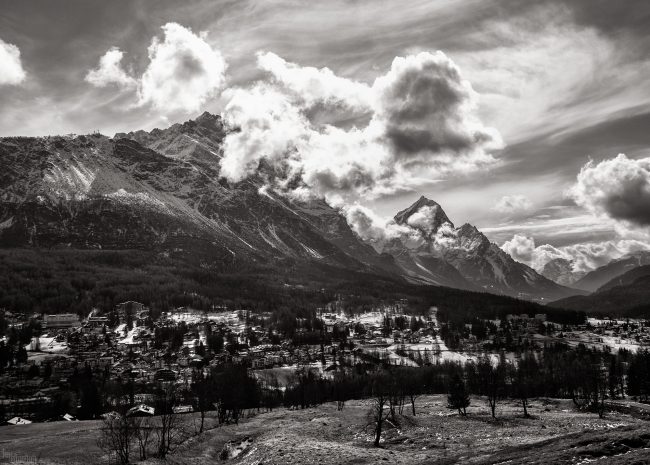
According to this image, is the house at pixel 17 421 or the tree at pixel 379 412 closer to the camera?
the tree at pixel 379 412

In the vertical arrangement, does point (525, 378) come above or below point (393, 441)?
below

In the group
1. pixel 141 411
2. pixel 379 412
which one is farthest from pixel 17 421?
pixel 379 412

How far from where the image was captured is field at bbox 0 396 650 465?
131 ft

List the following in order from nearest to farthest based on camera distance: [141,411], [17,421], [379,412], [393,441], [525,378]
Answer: [393,441] < [379,412] < [141,411] < [17,421] < [525,378]

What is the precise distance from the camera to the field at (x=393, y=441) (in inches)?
1569

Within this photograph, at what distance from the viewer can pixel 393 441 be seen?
225ft

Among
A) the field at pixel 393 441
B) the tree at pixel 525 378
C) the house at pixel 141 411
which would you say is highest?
the field at pixel 393 441

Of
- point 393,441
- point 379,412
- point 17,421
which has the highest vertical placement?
point 379,412

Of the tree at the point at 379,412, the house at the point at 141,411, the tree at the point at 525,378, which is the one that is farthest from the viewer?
the tree at the point at 525,378

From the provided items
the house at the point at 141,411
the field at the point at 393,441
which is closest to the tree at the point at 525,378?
the field at the point at 393,441

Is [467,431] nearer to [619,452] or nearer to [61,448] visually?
[619,452]

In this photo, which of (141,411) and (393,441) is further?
(141,411)

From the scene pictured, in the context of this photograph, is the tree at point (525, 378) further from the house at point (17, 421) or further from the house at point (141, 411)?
the house at point (17, 421)

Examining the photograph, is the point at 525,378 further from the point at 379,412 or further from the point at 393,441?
the point at 379,412
